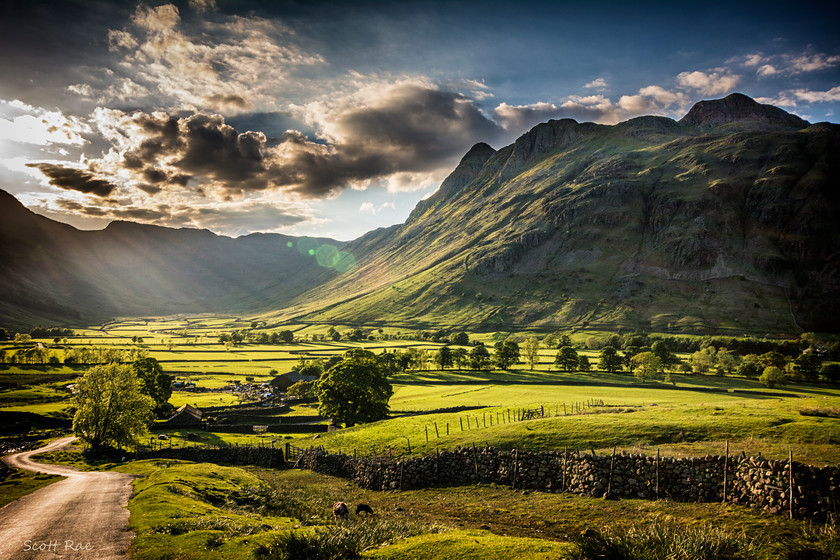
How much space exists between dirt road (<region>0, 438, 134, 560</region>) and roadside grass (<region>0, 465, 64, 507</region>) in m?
0.94

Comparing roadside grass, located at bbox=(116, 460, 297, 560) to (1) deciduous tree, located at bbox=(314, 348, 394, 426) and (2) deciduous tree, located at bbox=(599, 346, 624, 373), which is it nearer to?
(1) deciduous tree, located at bbox=(314, 348, 394, 426)

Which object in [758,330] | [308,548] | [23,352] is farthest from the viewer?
[758,330]

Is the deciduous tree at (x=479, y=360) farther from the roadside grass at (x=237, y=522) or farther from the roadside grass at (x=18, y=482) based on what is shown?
the roadside grass at (x=18, y=482)

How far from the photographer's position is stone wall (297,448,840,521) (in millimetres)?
19828

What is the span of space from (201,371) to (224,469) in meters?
112

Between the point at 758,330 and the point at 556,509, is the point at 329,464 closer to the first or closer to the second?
the point at 556,509

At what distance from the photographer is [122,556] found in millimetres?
16062

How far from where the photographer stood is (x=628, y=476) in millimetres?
25453

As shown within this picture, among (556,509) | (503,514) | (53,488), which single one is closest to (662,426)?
(556,509)

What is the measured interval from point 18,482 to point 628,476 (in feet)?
151
